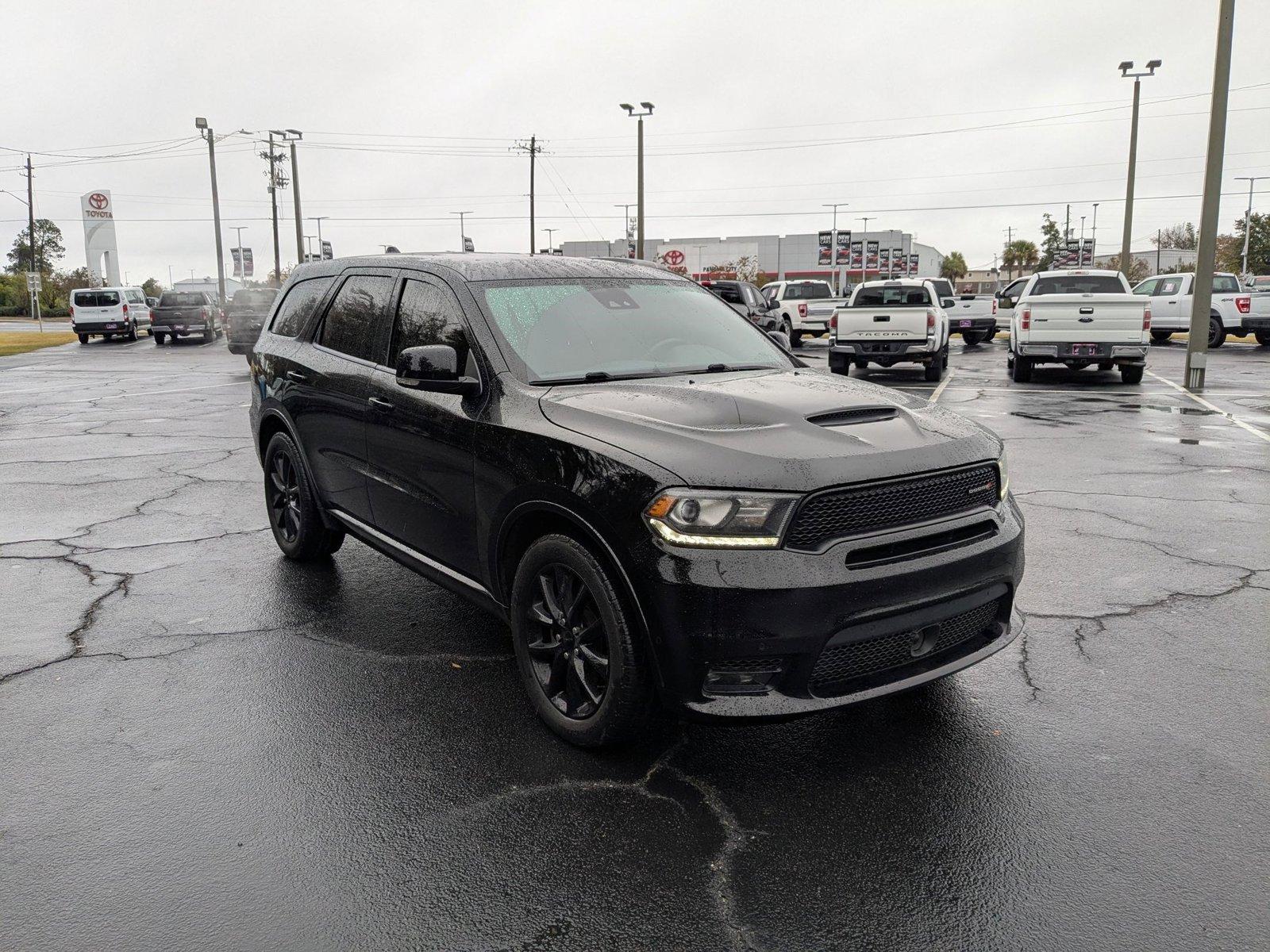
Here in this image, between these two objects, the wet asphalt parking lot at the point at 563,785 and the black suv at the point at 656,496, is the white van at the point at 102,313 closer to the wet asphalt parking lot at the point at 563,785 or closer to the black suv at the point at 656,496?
the wet asphalt parking lot at the point at 563,785

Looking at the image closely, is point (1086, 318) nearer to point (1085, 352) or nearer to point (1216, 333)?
point (1085, 352)

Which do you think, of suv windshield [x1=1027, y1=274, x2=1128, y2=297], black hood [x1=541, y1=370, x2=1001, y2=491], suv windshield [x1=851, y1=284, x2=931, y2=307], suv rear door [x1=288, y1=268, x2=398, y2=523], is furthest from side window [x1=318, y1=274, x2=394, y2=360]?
suv windshield [x1=1027, y1=274, x2=1128, y2=297]

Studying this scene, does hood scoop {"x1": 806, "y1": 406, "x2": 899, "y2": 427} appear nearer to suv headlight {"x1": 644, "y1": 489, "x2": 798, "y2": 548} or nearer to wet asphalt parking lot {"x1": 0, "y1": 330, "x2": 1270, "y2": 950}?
suv headlight {"x1": 644, "y1": 489, "x2": 798, "y2": 548}

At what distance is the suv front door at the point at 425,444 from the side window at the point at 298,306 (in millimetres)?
1207

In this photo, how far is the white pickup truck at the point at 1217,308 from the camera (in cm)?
2595

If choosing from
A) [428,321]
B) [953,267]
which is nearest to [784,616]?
[428,321]

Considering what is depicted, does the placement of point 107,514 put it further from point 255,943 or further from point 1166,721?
point 1166,721

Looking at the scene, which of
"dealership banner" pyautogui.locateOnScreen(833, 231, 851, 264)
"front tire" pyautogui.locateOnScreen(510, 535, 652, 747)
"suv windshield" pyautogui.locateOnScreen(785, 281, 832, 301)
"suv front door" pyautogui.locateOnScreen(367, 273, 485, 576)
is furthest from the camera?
"dealership banner" pyautogui.locateOnScreen(833, 231, 851, 264)

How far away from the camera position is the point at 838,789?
11.0 feet

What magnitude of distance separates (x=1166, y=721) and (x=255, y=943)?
3.39 m

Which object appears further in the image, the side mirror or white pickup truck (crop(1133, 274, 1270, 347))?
white pickup truck (crop(1133, 274, 1270, 347))

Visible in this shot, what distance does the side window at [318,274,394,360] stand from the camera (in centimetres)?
492

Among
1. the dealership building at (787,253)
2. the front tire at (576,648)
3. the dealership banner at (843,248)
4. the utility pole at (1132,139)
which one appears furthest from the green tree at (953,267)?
the front tire at (576,648)

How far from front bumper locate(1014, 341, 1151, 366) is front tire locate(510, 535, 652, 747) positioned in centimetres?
1552
